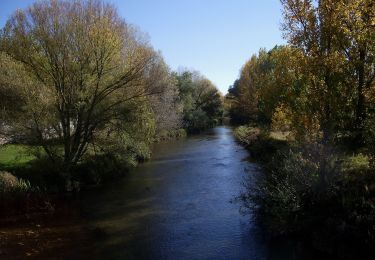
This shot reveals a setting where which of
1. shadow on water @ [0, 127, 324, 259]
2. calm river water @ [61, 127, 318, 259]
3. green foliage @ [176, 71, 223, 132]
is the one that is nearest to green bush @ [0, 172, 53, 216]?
shadow on water @ [0, 127, 324, 259]

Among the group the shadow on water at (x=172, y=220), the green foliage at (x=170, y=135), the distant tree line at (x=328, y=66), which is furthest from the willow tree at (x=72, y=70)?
the green foliage at (x=170, y=135)

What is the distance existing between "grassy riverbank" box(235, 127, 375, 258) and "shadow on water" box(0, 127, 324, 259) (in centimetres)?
76

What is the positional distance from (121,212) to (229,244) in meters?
6.27

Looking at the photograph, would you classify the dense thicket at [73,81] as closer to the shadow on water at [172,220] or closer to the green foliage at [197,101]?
the shadow on water at [172,220]

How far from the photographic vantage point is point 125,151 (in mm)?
24219

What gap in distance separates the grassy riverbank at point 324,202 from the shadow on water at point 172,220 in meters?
0.76

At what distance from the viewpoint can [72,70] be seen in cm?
2078

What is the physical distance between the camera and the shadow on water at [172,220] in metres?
12.1

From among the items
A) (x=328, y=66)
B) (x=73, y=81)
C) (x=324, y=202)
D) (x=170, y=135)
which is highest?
(x=73, y=81)

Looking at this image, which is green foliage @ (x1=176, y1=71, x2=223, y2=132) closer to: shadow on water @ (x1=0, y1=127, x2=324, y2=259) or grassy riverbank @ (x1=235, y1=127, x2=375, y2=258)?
shadow on water @ (x1=0, y1=127, x2=324, y2=259)

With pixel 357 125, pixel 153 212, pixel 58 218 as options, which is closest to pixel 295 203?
pixel 357 125

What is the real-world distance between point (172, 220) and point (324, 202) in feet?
21.5

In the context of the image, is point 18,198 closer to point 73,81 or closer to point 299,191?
point 73,81

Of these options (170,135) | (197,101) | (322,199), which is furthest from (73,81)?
(197,101)
